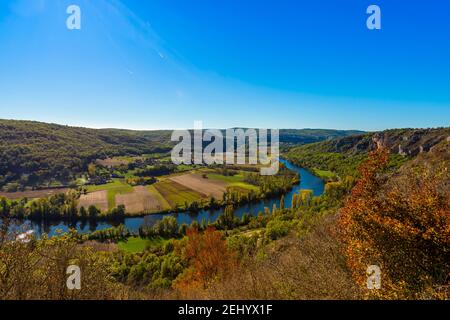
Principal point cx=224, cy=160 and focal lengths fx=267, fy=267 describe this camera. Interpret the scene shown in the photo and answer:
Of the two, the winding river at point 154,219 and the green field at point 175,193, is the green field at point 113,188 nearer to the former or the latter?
the green field at point 175,193

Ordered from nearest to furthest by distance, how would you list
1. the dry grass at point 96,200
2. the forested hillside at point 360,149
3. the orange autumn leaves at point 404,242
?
the orange autumn leaves at point 404,242 → the dry grass at point 96,200 → the forested hillside at point 360,149

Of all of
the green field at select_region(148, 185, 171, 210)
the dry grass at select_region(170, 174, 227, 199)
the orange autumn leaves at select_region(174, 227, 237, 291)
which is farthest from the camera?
the dry grass at select_region(170, 174, 227, 199)

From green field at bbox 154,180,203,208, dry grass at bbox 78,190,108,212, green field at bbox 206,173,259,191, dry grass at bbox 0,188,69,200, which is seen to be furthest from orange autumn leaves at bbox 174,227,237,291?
dry grass at bbox 0,188,69,200

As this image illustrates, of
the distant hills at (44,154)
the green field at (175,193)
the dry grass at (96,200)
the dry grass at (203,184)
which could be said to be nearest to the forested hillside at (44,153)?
the distant hills at (44,154)

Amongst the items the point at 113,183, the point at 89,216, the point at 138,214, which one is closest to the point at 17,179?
the point at 113,183

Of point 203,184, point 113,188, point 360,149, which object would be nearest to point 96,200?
point 113,188

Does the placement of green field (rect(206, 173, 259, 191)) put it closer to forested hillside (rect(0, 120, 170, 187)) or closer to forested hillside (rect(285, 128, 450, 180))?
forested hillside (rect(285, 128, 450, 180))

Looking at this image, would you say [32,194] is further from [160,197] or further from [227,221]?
[227,221]

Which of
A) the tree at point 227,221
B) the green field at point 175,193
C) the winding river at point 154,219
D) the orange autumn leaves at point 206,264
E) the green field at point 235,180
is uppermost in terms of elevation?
the orange autumn leaves at point 206,264
